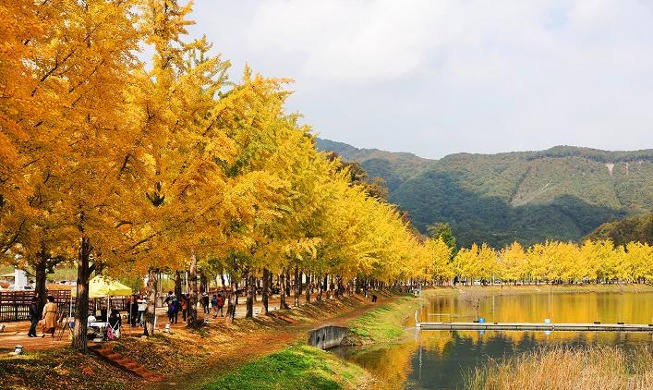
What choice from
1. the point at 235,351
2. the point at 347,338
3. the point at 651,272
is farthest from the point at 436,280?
the point at 235,351

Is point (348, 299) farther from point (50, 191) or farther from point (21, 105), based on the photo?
point (21, 105)

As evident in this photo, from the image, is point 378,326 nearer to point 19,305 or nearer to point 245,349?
point 245,349

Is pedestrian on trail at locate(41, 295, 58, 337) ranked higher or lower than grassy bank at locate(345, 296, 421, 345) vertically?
higher

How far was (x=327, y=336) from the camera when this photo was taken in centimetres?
3825

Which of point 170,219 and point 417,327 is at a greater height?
point 170,219

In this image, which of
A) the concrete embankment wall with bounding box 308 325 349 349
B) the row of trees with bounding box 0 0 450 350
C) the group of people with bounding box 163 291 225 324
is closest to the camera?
the row of trees with bounding box 0 0 450 350

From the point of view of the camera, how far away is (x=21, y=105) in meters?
9.78

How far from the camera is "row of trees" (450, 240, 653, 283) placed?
141000 mm

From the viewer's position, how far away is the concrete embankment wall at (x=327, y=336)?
114 ft

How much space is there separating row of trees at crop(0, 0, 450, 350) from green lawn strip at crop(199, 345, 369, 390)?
4667 millimetres

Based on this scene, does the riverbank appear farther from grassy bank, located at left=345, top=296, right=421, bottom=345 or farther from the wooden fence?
the wooden fence

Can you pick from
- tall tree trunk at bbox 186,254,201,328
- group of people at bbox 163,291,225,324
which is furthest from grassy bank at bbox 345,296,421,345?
tall tree trunk at bbox 186,254,201,328

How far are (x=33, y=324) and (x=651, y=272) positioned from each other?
16705cm

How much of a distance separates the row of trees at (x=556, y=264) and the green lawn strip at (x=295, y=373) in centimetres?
10659
